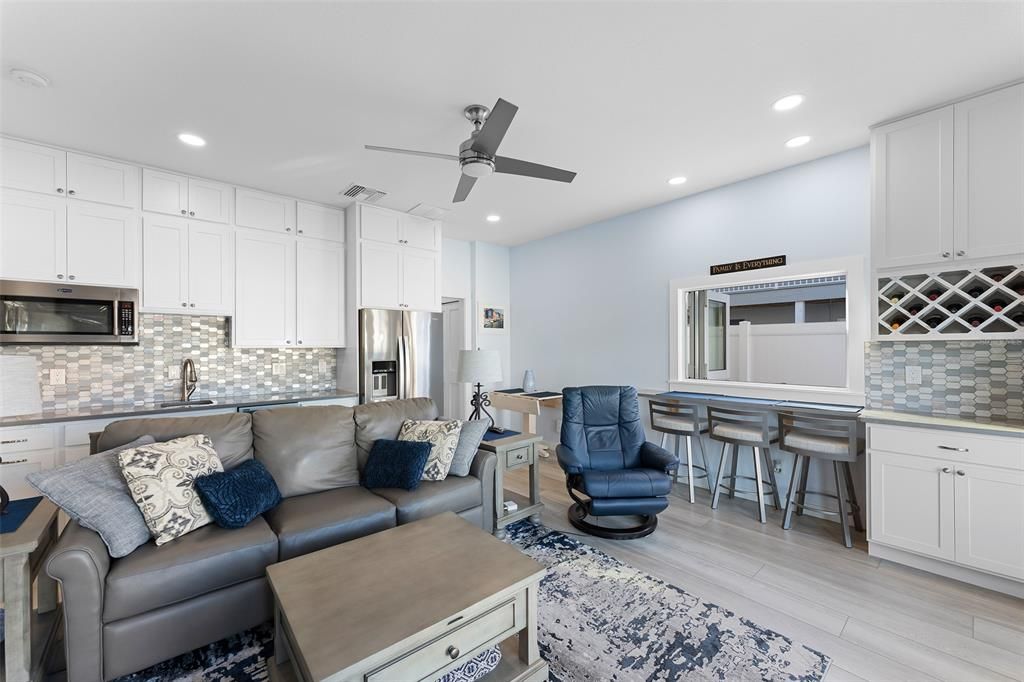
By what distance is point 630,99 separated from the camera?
2.52 metres

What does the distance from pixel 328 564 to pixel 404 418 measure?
55.8 inches

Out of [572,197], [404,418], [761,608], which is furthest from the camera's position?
[572,197]

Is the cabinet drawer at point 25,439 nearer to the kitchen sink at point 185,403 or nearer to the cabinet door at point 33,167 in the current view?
the kitchen sink at point 185,403

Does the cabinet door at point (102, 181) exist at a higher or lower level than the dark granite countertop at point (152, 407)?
higher

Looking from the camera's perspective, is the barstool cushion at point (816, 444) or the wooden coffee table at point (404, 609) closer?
the wooden coffee table at point (404, 609)

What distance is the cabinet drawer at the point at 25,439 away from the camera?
2750 mm

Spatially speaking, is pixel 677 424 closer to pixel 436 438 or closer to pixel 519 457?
pixel 519 457

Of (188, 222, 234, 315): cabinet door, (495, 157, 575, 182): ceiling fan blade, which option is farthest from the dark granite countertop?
(495, 157, 575, 182): ceiling fan blade

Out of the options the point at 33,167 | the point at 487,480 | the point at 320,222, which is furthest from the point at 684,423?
the point at 33,167

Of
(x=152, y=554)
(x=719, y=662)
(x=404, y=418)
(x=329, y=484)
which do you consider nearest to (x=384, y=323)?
(x=404, y=418)

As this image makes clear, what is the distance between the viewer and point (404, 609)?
1.48 meters

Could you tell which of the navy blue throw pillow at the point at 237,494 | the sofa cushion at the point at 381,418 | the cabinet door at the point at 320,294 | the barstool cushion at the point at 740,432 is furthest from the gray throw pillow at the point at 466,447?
the cabinet door at the point at 320,294

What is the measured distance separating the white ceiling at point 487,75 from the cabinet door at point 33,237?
456mm

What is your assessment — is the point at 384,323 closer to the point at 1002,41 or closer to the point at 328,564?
the point at 328,564
